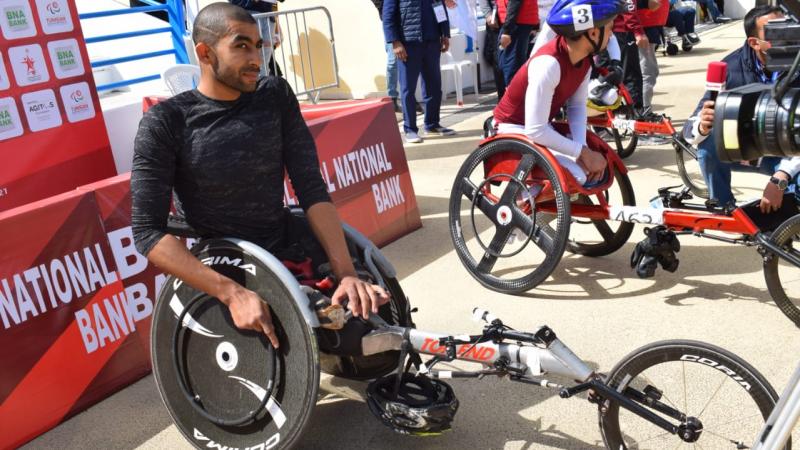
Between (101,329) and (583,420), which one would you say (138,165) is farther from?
Answer: (583,420)

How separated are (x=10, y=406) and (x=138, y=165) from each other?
50.0 inches

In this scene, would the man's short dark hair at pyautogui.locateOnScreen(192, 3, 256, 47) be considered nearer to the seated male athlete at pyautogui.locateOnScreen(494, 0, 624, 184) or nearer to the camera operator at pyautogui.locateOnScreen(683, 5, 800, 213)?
the seated male athlete at pyautogui.locateOnScreen(494, 0, 624, 184)

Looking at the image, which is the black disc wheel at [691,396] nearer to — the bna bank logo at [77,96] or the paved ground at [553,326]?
the paved ground at [553,326]

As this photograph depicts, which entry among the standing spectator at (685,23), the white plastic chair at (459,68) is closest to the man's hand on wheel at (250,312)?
the white plastic chair at (459,68)

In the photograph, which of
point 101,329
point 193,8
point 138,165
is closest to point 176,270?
point 138,165

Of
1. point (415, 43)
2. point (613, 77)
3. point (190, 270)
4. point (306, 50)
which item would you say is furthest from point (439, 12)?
point (190, 270)

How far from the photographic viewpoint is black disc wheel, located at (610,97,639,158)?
694 cm

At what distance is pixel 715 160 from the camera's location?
4742mm

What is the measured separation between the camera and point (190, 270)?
289cm

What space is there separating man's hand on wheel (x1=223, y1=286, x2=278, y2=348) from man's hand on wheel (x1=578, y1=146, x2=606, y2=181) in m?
2.33

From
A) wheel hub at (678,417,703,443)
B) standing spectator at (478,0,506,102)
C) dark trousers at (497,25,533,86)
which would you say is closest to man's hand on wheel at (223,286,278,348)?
wheel hub at (678,417,703,443)

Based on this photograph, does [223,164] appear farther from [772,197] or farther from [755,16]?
[755,16]

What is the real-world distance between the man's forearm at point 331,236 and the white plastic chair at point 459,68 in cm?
783

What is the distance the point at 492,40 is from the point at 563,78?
7689 millimetres
